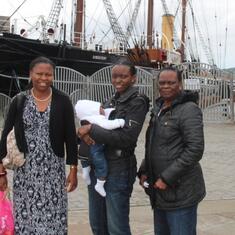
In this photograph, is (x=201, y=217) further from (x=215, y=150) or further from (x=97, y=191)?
(x=215, y=150)

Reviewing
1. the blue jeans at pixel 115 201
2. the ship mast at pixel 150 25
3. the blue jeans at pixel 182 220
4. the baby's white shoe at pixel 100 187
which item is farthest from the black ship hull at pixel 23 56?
the blue jeans at pixel 182 220

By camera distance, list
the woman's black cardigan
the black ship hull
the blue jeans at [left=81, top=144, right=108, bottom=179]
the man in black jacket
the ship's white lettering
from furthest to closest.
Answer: the ship's white lettering → the black ship hull → the woman's black cardigan → the blue jeans at [left=81, top=144, right=108, bottom=179] → the man in black jacket

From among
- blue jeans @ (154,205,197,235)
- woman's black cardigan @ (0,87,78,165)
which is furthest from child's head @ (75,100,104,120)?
blue jeans @ (154,205,197,235)

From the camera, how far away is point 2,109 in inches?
826

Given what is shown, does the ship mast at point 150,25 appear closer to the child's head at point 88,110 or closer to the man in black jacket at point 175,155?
the child's head at point 88,110

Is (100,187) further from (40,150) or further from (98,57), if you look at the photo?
(98,57)

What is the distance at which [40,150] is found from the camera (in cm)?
408

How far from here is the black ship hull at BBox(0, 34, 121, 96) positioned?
2422 centimetres

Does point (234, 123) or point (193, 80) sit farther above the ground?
point (193, 80)

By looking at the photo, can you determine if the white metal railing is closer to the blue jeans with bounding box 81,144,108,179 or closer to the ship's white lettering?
the ship's white lettering

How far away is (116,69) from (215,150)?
9712mm

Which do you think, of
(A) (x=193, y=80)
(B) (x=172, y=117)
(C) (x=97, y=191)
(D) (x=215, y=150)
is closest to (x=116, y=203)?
(C) (x=97, y=191)

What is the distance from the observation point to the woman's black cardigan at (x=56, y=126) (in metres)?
4.07

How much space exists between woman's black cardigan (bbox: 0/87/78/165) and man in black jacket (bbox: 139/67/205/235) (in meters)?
0.69
